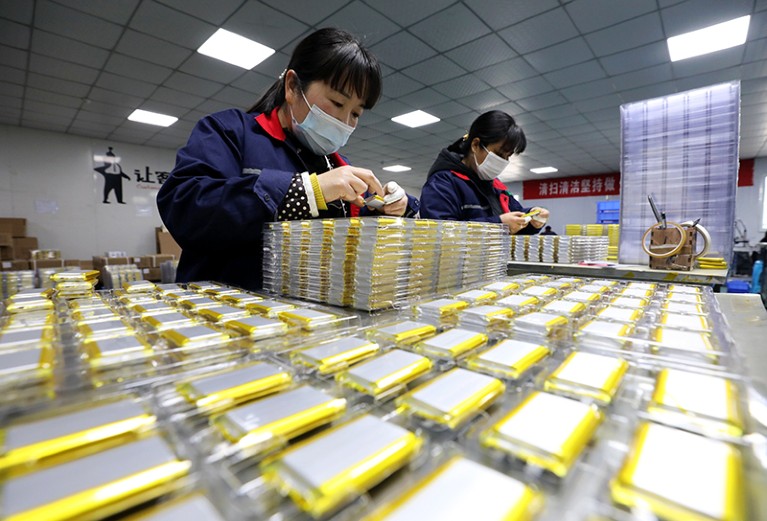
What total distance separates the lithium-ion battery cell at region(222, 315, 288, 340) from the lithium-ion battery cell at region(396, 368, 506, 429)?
12.8 inches

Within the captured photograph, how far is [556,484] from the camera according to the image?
0.94 ft

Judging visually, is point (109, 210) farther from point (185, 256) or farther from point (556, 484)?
point (556, 484)

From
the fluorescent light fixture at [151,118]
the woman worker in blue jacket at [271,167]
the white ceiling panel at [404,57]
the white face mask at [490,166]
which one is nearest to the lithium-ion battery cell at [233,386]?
the woman worker in blue jacket at [271,167]

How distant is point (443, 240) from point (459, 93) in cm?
488

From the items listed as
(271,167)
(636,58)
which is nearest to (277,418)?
(271,167)

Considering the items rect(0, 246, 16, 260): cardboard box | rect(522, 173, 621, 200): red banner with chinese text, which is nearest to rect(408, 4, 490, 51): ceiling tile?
rect(0, 246, 16, 260): cardboard box

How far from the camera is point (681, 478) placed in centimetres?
28

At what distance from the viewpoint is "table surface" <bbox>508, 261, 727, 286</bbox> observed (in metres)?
1.71

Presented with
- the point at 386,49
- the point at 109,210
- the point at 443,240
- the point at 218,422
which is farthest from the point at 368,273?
the point at 109,210

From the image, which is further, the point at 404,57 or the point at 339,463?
the point at 404,57

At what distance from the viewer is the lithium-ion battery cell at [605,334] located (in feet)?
1.95

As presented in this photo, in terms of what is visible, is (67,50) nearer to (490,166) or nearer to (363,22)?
(363,22)

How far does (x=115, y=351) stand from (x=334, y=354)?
0.32 metres

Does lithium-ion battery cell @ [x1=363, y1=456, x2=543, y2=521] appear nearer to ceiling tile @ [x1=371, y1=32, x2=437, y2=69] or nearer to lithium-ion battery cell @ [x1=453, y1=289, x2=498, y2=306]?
lithium-ion battery cell @ [x1=453, y1=289, x2=498, y2=306]
